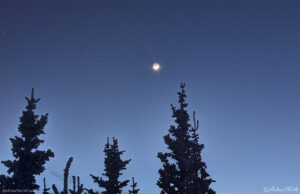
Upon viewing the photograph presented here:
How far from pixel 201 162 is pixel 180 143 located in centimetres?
262

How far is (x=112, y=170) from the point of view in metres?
33.5

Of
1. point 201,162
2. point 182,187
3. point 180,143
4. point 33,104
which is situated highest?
point 33,104

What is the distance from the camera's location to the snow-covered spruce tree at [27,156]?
2444 cm

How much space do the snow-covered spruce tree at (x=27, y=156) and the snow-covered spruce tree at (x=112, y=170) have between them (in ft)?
30.9

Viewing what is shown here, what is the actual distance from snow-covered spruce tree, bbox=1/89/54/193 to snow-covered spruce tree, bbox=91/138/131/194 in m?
9.41

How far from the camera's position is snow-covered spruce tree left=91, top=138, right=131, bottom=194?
33.0 m

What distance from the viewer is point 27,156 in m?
25.1

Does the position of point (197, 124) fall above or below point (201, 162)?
above

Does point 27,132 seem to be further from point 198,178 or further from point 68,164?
point 198,178

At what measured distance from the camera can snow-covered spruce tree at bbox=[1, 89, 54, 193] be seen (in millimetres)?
24438

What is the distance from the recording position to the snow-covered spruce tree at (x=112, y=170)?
33.0m

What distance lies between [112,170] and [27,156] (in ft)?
36.6

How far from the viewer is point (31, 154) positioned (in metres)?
25.0

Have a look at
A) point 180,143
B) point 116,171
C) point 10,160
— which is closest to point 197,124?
point 180,143
